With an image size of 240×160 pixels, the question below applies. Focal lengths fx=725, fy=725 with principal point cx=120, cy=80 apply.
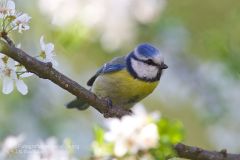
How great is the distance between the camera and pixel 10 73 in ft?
7.83

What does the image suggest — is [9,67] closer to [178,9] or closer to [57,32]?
[57,32]

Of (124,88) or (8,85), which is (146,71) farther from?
(8,85)

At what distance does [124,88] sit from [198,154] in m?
1.57

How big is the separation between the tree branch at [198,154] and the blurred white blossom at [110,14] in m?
1.75

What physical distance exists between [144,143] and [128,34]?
9.65 feet

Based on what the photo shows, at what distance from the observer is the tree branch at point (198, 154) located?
8.02 feet

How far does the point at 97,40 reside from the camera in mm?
4730

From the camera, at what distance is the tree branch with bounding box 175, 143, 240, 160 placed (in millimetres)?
2445

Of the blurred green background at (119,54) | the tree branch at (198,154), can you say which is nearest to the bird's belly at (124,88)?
the blurred green background at (119,54)

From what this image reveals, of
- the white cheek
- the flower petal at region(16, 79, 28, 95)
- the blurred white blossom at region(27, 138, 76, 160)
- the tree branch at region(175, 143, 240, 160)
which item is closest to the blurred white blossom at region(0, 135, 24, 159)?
the blurred white blossom at region(27, 138, 76, 160)

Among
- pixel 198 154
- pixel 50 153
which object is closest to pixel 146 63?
pixel 198 154

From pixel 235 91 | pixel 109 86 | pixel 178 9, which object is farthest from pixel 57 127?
pixel 178 9

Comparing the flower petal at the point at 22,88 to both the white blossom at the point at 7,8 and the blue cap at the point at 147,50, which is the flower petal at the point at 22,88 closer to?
the white blossom at the point at 7,8

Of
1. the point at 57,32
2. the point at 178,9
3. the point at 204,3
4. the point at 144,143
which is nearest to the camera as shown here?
the point at 144,143
